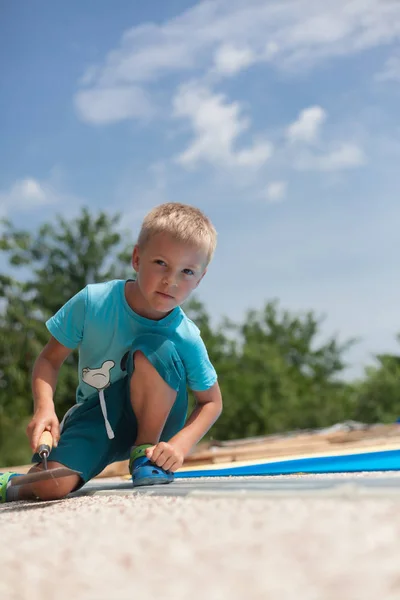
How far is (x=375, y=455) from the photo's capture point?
6.79 ft

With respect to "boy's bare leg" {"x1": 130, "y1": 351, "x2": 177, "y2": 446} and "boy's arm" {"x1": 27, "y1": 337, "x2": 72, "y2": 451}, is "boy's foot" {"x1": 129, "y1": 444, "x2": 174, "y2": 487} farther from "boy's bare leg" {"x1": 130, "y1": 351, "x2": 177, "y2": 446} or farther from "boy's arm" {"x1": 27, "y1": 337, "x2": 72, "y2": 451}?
"boy's arm" {"x1": 27, "y1": 337, "x2": 72, "y2": 451}

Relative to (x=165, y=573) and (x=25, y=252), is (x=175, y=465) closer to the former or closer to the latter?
(x=165, y=573)

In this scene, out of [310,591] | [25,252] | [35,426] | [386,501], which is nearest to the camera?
[310,591]

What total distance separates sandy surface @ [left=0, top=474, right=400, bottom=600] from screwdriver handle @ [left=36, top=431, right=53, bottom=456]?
0.65m

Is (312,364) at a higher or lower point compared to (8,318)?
lower

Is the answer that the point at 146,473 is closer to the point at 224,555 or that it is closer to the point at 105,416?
the point at 105,416

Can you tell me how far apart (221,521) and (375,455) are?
1.31 metres

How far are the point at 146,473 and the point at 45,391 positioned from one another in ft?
1.20

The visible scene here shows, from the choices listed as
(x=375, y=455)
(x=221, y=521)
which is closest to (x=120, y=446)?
(x=375, y=455)

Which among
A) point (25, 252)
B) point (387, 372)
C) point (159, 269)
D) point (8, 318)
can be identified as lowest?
point (387, 372)

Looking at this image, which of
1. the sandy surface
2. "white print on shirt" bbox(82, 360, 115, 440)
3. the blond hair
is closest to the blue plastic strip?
"white print on shirt" bbox(82, 360, 115, 440)

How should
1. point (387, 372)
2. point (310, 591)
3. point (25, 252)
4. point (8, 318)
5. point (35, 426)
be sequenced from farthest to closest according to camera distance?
point (25, 252)
point (8, 318)
point (387, 372)
point (35, 426)
point (310, 591)

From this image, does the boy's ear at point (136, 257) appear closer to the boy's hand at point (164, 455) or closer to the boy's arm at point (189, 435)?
the boy's arm at point (189, 435)

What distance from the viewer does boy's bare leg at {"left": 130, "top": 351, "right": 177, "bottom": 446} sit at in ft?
6.19
